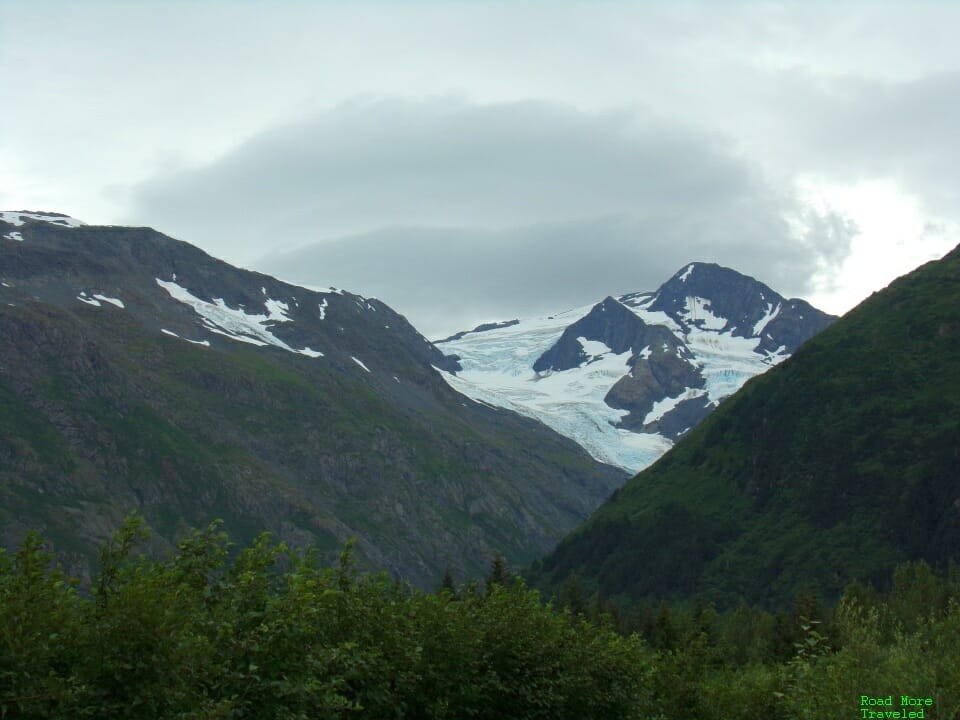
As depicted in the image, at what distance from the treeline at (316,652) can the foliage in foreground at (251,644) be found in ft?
0.17

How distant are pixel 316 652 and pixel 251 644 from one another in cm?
233

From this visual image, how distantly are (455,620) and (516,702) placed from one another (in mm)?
4393

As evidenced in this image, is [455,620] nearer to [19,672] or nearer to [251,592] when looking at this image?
[251,592]

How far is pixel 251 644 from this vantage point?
1095 inches

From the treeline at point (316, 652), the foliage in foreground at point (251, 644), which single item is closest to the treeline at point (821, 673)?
the treeline at point (316, 652)

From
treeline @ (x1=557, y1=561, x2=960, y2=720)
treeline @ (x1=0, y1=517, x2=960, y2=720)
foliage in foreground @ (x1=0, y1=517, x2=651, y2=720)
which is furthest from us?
treeline @ (x1=557, y1=561, x2=960, y2=720)

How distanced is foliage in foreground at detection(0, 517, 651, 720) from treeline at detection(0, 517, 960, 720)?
51 mm

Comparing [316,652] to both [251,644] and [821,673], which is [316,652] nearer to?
[251,644]

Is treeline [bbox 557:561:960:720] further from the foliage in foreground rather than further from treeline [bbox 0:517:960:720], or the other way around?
the foliage in foreground

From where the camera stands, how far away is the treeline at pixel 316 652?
79.3 feet

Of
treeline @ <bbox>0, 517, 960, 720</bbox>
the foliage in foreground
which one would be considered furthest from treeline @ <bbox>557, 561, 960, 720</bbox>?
the foliage in foreground

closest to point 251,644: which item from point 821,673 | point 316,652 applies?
point 316,652

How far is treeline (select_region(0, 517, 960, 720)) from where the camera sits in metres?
24.2

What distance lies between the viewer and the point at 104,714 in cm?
2395
